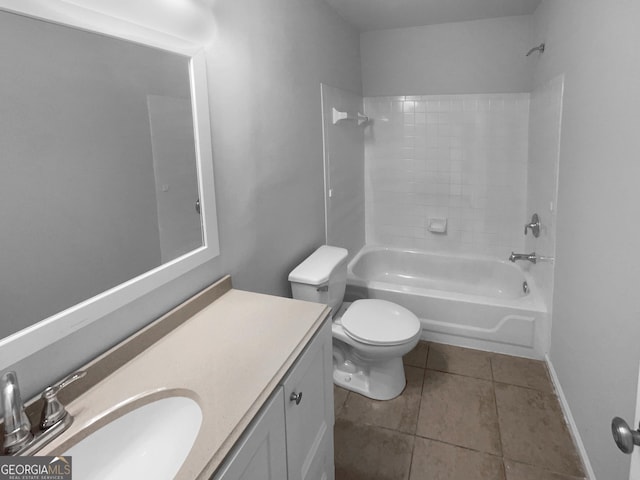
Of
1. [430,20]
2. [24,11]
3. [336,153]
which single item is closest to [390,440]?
[336,153]

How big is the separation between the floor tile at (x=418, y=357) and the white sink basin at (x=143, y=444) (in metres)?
1.93

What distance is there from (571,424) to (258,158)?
2.06 m

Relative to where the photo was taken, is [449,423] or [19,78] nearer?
[19,78]

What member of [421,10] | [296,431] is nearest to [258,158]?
[296,431]

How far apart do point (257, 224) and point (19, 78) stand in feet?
3.64

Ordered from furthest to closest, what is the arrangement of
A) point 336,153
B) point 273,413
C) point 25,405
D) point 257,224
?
point 336,153 → point 257,224 → point 273,413 → point 25,405

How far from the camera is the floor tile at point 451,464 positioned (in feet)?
5.87

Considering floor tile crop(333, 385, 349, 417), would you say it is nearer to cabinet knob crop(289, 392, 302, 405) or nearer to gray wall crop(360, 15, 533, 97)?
cabinet knob crop(289, 392, 302, 405)

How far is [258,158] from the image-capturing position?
1.90 meters

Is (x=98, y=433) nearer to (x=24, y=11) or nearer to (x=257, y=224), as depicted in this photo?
(x=24, y=11)

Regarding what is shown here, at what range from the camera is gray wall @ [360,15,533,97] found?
10.3ft

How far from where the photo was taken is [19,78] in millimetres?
929

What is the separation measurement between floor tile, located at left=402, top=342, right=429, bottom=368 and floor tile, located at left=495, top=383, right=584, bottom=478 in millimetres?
477

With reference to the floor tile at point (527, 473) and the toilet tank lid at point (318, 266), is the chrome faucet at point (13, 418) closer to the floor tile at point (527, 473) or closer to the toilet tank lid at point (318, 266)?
the toilet tank lid at point (318, 266)
